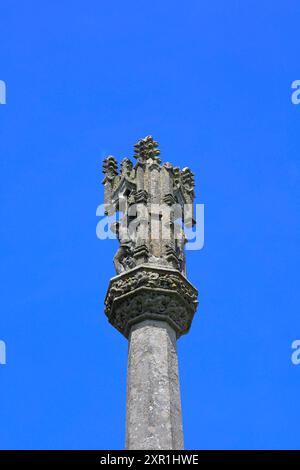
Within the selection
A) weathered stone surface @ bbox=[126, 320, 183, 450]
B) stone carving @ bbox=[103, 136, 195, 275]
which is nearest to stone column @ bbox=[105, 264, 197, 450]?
weathered stone surface @ bbox=[126, 320, 183, 450]

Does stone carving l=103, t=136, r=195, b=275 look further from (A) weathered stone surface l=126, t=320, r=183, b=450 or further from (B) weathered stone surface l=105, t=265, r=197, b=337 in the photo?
(A) weathered stone surface l=126, t=320, r=183, b=450

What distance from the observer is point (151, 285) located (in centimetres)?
1452

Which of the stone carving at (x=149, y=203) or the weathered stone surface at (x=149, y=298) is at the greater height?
the stone carving at (x=149, y=203)

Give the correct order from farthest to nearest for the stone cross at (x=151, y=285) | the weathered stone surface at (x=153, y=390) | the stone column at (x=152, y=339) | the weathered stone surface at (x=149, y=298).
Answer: the weathered stone surface at (x=149, y=298)
the stone cross at (x=151, y=285)
the stone column at (x=152, y=339)
the weathered stone surface at (x=153, y=390)

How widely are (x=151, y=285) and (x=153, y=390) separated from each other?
1.75 meters

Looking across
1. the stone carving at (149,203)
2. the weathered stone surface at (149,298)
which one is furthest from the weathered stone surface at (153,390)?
the stone carving at (149,203)

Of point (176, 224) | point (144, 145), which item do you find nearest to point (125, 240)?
point (176, 224)

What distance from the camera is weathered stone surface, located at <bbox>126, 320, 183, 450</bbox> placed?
12945 mm

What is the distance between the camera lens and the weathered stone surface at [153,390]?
510 inches

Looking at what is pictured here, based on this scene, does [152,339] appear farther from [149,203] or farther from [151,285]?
[149,203]

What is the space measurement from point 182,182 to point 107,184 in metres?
1.25

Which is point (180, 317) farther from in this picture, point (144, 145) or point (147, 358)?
point (144, 145)

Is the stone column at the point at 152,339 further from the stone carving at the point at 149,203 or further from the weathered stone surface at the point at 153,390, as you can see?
the stone carving at the point at 149,203
